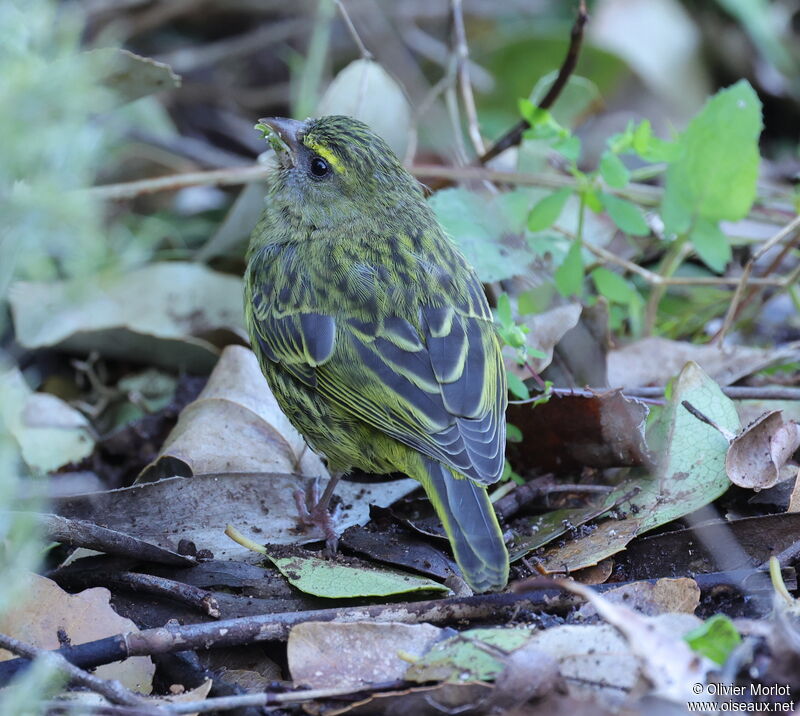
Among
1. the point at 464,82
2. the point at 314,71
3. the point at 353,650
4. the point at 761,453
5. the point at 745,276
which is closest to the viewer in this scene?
the point at 353,650

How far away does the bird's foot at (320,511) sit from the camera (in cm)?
382

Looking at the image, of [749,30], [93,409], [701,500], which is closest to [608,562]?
[701,500]

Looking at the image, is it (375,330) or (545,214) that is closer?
(375,330)

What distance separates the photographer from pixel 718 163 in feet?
15.9

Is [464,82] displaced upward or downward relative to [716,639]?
upward

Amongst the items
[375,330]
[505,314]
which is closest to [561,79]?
[505,314]

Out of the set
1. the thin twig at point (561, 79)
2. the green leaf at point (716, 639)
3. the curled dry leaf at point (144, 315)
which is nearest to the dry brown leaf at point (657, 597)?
the green leaf at point (716, 639)

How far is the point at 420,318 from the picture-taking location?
13.1ft

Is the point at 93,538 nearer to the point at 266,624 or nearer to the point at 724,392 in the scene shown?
the point at 266,624

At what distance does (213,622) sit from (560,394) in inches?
64.2

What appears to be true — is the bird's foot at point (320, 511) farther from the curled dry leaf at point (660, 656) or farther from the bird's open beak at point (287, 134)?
the bird's open beak at point (287, 134)

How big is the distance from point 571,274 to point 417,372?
1.28 m

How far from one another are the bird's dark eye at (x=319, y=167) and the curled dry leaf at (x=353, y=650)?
219cm

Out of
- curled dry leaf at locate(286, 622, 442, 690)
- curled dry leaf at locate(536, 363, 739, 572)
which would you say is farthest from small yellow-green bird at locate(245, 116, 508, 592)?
curled dry leaf at locate(536, 363, 739, 572)
